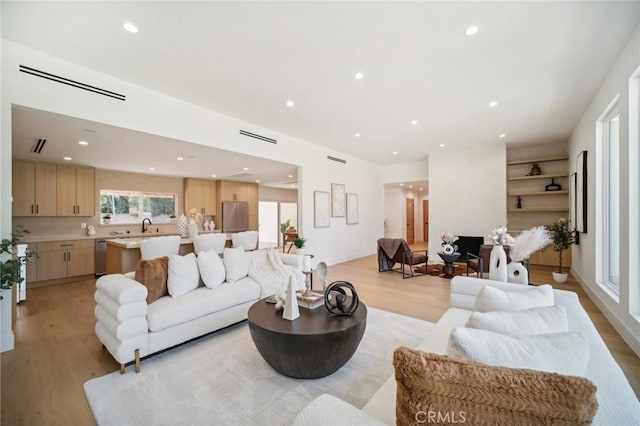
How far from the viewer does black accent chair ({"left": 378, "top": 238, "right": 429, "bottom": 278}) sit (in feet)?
17.8

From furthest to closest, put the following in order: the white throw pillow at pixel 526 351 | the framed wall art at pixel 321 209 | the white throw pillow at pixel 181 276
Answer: the framed wall art at pixel 321 209 < the white throw pillow at pixel 181 276 < the white throw pillow at pixel 526 351

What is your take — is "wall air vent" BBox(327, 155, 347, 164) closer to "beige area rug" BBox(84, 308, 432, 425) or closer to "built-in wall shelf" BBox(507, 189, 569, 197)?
"built-in wall shelf" BBox(507, 189, 569, 197)

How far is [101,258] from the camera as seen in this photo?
5781 mm

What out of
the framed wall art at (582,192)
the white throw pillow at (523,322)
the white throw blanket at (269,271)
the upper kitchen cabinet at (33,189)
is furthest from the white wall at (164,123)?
the framed wall art at (582,192)

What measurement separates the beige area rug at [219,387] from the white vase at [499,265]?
106 centimetres

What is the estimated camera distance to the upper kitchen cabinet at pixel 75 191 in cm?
548

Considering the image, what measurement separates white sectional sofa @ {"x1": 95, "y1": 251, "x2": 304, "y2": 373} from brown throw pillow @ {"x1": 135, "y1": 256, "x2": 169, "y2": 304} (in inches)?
2.9

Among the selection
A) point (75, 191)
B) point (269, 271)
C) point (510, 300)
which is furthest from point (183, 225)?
point (510, 300)

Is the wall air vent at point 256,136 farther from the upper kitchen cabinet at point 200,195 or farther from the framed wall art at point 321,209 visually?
the upper kitchen cabinet at point 200,195

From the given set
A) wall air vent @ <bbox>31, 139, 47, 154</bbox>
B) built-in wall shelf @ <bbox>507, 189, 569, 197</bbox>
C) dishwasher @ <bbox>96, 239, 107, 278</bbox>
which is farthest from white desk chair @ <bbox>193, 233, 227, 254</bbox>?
built-in wall shelf @ <bbox>507, 189, 569, 197</bbox>

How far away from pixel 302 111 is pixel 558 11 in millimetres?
3174

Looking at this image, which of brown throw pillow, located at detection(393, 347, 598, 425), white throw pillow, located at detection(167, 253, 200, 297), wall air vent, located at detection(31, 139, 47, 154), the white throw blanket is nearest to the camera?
brown throw pillow, located at detection(393, 347, 598, 425)

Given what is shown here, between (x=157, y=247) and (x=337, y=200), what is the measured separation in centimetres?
439

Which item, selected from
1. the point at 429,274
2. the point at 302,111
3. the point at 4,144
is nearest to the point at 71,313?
the point at 4,144
